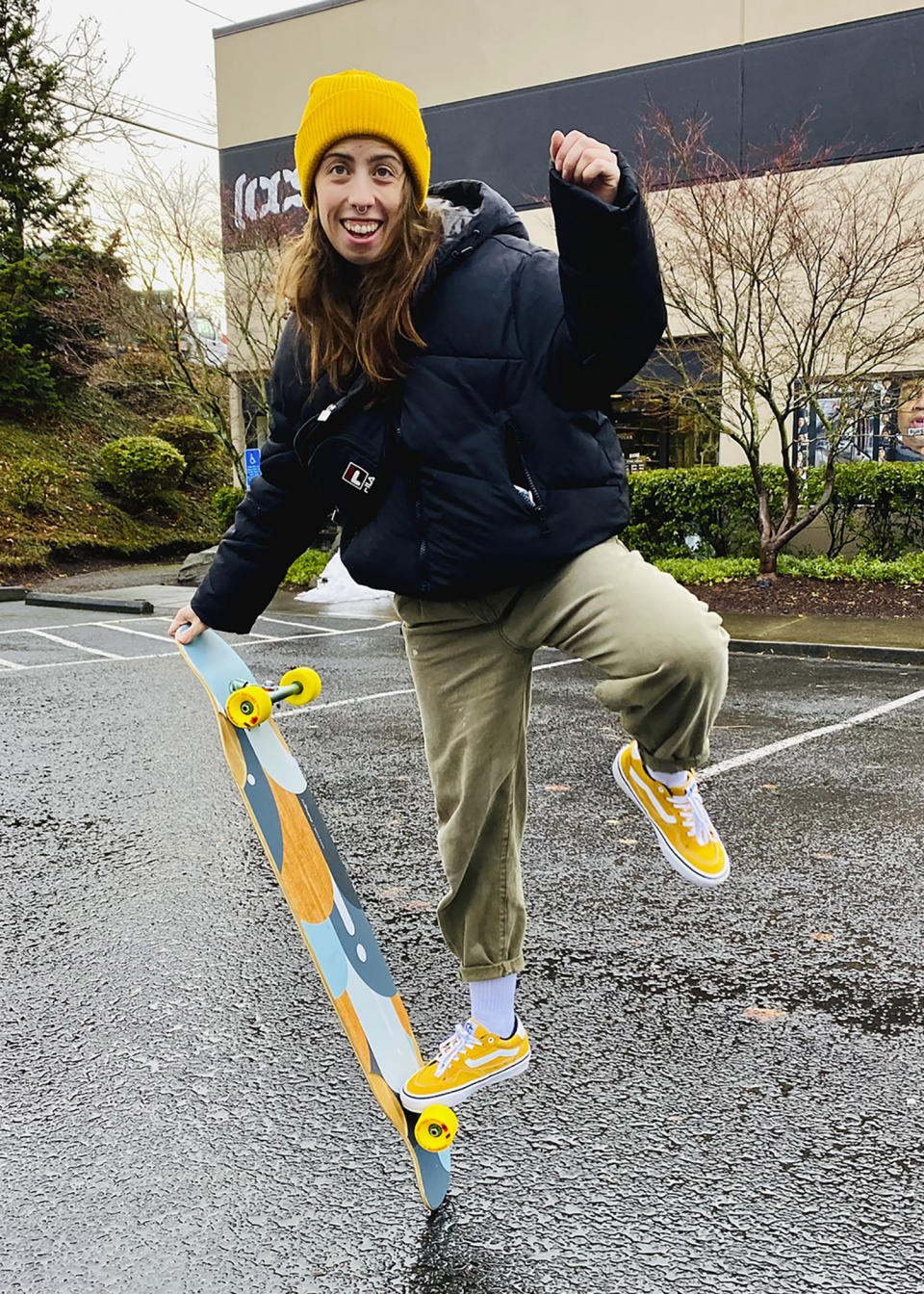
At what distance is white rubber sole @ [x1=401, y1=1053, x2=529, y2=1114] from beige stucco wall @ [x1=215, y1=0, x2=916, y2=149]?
15.8m

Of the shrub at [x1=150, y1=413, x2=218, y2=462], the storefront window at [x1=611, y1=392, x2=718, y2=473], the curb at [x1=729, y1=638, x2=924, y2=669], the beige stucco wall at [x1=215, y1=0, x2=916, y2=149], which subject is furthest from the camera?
the shrub at [x1=150, y1=413, x2=218, y2=462]

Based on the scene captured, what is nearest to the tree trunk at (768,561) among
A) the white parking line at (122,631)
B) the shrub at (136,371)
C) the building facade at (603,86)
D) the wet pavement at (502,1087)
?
the building facade at (603,86)

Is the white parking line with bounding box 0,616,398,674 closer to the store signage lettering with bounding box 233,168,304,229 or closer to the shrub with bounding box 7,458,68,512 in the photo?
the store signage lettering with bounding box 233,168,304,229

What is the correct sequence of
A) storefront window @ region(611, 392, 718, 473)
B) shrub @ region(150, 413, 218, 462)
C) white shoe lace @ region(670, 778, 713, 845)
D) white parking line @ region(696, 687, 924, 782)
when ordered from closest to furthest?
white shoe lace @ region(670, 778, 713, 845), white parking line @ region(696, 687, 924, 782), storefront window @ region(611, 392, 718, 473), shrub @ region(150, 413, 218, 462)

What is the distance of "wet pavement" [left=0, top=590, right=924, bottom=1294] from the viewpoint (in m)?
2.19

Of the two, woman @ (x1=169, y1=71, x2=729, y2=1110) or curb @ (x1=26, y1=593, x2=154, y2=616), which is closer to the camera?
woman @ (x1=169, y1=71, x2=729, y2=1110)

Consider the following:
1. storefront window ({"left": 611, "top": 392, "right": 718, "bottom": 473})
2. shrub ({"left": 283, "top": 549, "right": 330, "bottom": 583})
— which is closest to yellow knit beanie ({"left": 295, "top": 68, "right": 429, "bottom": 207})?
shrub ({"left": 283, "top": 549, "right": 330, "bottom": 583})

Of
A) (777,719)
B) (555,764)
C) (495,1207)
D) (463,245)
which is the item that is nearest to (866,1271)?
(495,1207)

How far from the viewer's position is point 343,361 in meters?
2.19

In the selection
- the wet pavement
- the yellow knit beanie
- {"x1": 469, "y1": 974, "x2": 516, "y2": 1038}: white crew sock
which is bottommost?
the wet pavement

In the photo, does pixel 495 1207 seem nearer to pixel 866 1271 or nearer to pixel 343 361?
pixel 866 1271

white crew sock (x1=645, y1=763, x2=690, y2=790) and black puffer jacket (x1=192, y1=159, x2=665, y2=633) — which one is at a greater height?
black puffer jacket (x1=192, y1=159, x2=665, y2=633)

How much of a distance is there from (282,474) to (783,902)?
260 centimetres

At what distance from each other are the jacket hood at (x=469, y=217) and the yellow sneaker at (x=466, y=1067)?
1.65 m
